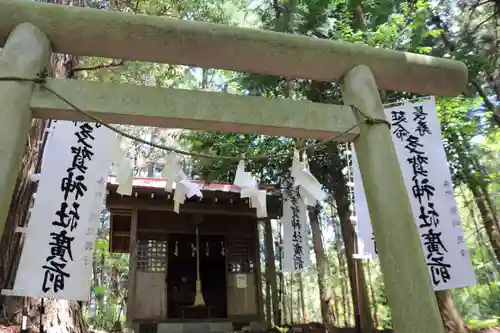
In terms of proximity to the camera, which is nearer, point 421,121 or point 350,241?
point 421,121

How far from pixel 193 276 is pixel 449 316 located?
21.2 ft

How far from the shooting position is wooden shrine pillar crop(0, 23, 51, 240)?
2254 millimetres

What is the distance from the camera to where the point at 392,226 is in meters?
2.61

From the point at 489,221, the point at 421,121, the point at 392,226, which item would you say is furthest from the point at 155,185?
the point at 489,221

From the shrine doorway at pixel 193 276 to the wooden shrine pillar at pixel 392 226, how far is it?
742 cm

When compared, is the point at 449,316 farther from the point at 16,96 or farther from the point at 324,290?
the point at 16,96

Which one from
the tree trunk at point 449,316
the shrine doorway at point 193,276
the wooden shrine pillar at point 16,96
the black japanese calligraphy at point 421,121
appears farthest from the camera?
the shrine doorway at point 193,276

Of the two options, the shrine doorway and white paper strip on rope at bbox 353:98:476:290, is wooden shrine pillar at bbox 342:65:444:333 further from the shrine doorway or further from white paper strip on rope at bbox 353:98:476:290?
the shrine doorway

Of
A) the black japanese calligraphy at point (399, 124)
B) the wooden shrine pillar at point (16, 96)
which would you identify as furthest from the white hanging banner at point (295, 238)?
the wooden shrine pillar at point (16, 96)

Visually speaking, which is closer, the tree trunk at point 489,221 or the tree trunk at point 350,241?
the tree trunk at point 489,221

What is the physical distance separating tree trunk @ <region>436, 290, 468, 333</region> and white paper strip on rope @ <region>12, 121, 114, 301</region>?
222 inches

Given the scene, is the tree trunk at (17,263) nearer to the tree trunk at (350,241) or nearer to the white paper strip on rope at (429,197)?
the white paper strip on rope at (429,197)

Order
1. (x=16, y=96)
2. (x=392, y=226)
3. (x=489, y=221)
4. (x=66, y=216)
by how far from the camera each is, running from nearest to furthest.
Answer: (x=16, y=96) → (x=392, y=226) → (x=66, y=216) → (x=489, y=221)

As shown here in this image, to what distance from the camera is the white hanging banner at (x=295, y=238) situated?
24.8ft
